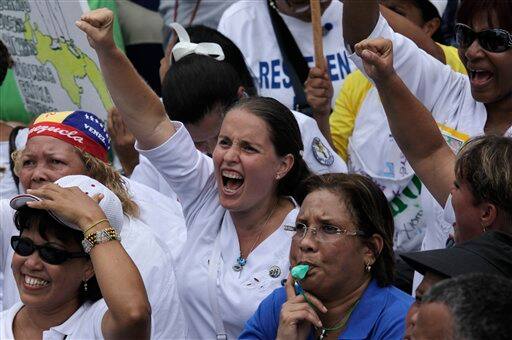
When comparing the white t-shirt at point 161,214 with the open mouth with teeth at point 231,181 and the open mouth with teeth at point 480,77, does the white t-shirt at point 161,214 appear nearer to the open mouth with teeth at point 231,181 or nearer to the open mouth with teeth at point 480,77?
the open mouth with teeth at point 231,181

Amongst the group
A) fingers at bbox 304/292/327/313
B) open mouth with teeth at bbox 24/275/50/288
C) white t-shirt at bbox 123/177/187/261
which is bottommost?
white t-shirt at bbox 123/177/187/261

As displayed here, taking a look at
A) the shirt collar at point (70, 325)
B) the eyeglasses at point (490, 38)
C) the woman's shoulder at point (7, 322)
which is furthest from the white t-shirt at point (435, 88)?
the woman's shoulder at point (7, 322)

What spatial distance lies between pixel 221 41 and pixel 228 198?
150cm

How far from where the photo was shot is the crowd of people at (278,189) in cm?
367

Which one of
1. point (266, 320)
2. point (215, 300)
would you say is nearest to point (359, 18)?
point (215, 300)

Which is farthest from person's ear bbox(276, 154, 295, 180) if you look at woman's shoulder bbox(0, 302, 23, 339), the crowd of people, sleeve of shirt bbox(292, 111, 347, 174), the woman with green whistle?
woman's shoulder bbox(0, 302, 23, 339)

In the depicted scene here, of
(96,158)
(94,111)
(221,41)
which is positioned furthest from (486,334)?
(94,111)

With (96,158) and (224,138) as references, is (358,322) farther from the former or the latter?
(96,158)

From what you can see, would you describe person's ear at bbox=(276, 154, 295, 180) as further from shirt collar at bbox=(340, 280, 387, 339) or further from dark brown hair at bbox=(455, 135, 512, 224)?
dark brown hair at bbox=(455, 135, 512, 224)

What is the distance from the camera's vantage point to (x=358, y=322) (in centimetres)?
392

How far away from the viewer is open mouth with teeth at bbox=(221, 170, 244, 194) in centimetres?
463

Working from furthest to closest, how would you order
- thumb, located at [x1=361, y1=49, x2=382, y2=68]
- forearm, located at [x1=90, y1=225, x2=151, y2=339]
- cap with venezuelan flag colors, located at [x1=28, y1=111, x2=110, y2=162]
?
cap with venezuelan flag colors, located at [x1=28, y1=111, x2=110, y2=162] < thumb, located at [x1=361, y1=49, x2=382, y2=68] < forearm, located at [x1=90, y1=225, x2=151, y2=339]

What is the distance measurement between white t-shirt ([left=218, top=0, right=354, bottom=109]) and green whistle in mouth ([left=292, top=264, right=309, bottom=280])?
225 centimetres

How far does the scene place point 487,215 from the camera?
3654 mm
